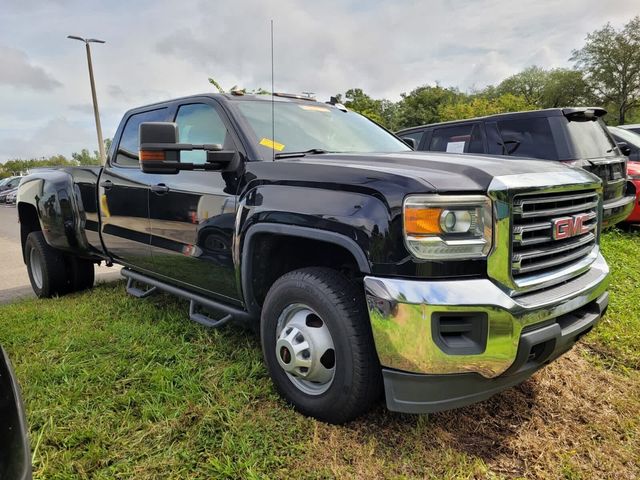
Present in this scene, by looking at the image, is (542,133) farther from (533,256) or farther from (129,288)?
(129,288)

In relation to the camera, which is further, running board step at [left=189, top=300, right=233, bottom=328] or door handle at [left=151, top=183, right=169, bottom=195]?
door handle at [left=151, top=183, right=169, bottom=195]

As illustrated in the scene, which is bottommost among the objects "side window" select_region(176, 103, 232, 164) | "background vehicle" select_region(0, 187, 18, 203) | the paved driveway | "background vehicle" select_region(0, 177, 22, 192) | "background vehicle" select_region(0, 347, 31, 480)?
"background vehicle" select_region(0, 187, 18, 203)

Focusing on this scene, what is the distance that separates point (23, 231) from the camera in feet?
18.4

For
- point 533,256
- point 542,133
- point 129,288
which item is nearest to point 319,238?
point 533,256

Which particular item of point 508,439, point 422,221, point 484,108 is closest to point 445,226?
point 422,221

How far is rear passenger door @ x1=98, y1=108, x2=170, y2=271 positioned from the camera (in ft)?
12.5

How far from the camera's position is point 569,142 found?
17.3 ft

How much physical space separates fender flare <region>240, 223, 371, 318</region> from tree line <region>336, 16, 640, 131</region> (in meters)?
28.1

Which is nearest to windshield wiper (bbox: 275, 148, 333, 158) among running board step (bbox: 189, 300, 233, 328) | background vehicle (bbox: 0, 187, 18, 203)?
running board step (bbox: 189, 300, 233, 328)

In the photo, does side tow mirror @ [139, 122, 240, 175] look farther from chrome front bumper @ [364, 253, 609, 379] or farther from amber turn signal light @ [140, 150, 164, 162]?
chrome front bumper @ [364, 253, 609, 379]

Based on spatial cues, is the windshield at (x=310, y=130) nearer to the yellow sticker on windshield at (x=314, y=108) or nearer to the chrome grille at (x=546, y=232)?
the yellow sticker on windshield at (x=314, y=108)

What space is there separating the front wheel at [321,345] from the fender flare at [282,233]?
0.21 metres

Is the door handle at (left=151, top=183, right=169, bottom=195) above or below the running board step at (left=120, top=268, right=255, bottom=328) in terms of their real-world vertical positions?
above

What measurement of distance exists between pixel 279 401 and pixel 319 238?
1004mm
